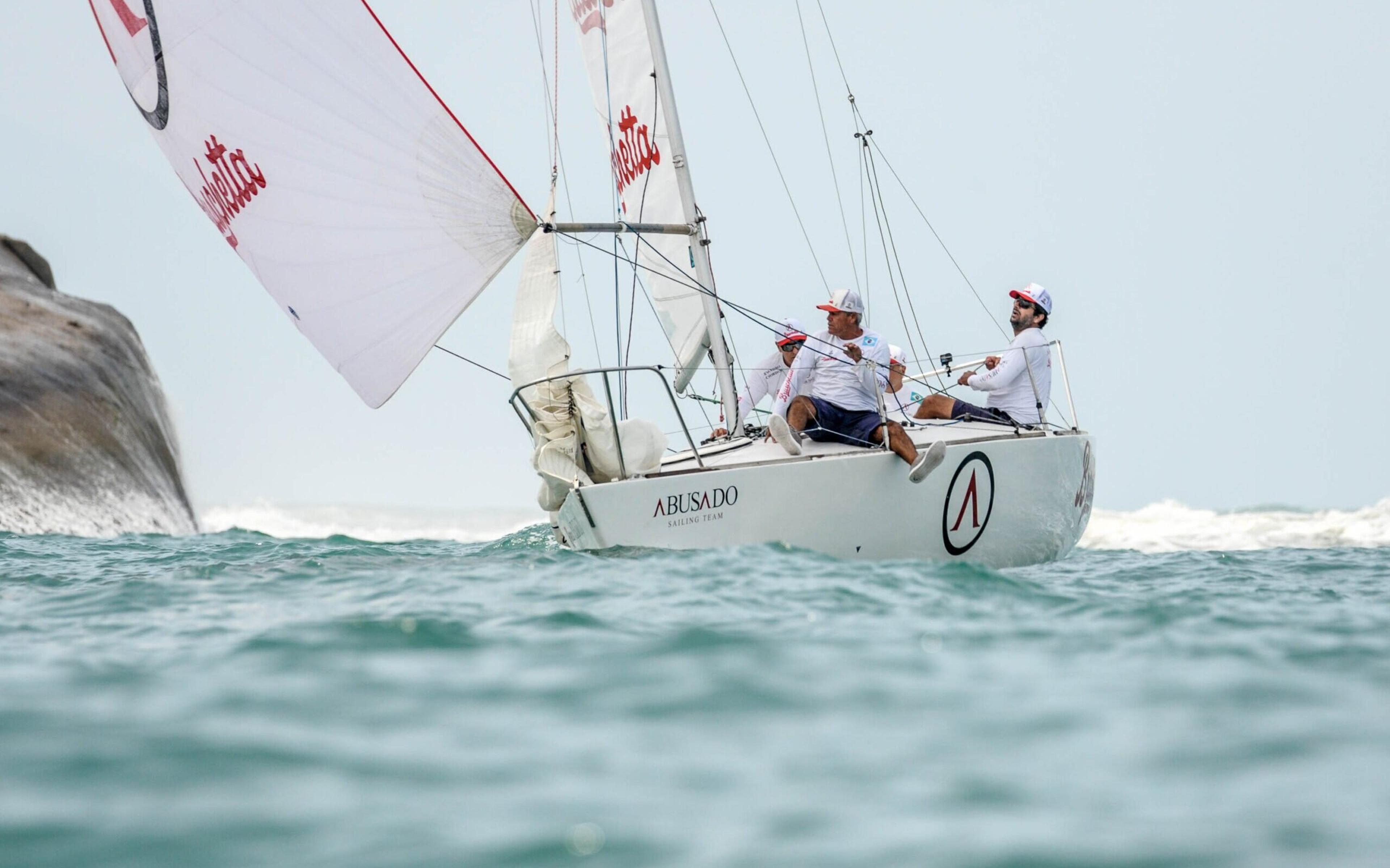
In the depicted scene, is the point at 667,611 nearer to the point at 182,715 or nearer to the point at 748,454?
the point at 182,715

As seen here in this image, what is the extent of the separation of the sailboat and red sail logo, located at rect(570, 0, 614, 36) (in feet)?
9.44

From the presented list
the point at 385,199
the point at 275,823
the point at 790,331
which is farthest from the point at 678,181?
the point at 275,823

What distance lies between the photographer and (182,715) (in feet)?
8.94

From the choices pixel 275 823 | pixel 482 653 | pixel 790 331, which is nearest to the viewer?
pixel 275 823

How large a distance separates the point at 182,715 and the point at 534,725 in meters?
0.80

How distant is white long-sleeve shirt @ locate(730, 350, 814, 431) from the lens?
29.7 ft

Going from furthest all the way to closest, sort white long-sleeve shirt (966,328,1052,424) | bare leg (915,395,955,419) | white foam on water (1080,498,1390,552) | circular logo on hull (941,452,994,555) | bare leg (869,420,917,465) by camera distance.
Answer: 1. white foam on water (1080,498,1390,552)
2. bare leg (915,395,955,419)
3. white long-sleeve shirt (966,328,1052,424)
4. circular logo on hull (941,452,994,555)
5. bare leg (869,420,917,465)

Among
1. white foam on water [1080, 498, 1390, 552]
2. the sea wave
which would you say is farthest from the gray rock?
white foam on water [1080, 498, 1390, 552]

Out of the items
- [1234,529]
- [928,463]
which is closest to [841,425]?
[928,463]

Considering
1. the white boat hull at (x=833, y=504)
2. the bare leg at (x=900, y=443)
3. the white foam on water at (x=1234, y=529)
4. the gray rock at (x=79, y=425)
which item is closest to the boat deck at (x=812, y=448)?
the white boat hull at (x=833, y=504)

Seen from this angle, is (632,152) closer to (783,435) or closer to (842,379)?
(842,379)

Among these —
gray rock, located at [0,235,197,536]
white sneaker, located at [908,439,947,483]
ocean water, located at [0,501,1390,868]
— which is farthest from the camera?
gray rock, located at [0,235,197,536]

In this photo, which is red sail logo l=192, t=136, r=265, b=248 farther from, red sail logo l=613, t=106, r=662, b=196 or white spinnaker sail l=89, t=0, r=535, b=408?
red sail logo l=613, t=106, r=662, b=196

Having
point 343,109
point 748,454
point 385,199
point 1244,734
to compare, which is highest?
point 343,109
